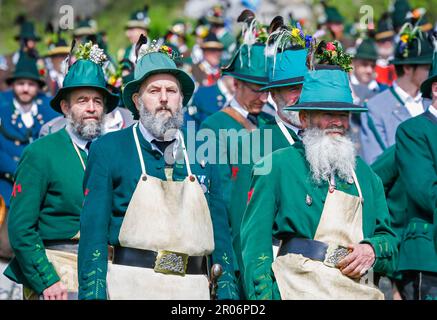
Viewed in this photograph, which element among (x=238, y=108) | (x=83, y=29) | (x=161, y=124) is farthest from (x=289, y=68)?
(x=83, y=29)

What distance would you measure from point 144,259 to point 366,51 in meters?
9.61

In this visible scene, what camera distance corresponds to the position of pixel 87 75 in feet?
33.7

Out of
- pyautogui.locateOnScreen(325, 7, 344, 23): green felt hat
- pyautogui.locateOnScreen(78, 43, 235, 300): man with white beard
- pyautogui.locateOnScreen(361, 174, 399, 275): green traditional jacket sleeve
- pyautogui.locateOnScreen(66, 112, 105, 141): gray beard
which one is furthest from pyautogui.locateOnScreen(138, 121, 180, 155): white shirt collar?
pyautogui.locateOnScreen(325, 7, 344, 23): green felt hat

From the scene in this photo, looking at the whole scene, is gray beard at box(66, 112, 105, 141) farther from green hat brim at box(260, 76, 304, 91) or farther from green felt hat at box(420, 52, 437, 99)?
green felt hat at box(420, 52, 437, 99)

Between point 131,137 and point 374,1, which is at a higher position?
point 374,1

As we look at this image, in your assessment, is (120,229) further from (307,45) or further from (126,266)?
(307,45)

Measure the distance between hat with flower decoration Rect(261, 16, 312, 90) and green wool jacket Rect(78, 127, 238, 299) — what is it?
1644 mm

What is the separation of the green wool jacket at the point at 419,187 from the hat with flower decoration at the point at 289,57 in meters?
0.88

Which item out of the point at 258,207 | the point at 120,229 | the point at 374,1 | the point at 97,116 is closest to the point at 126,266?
the point at 120,229

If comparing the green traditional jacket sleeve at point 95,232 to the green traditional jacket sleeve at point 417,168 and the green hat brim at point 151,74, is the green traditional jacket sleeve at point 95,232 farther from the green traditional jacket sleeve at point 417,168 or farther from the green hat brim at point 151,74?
the green traditional jacket sleeve at point 417,168

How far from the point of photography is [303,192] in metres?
8.52

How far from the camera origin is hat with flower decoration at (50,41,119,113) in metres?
10.3
